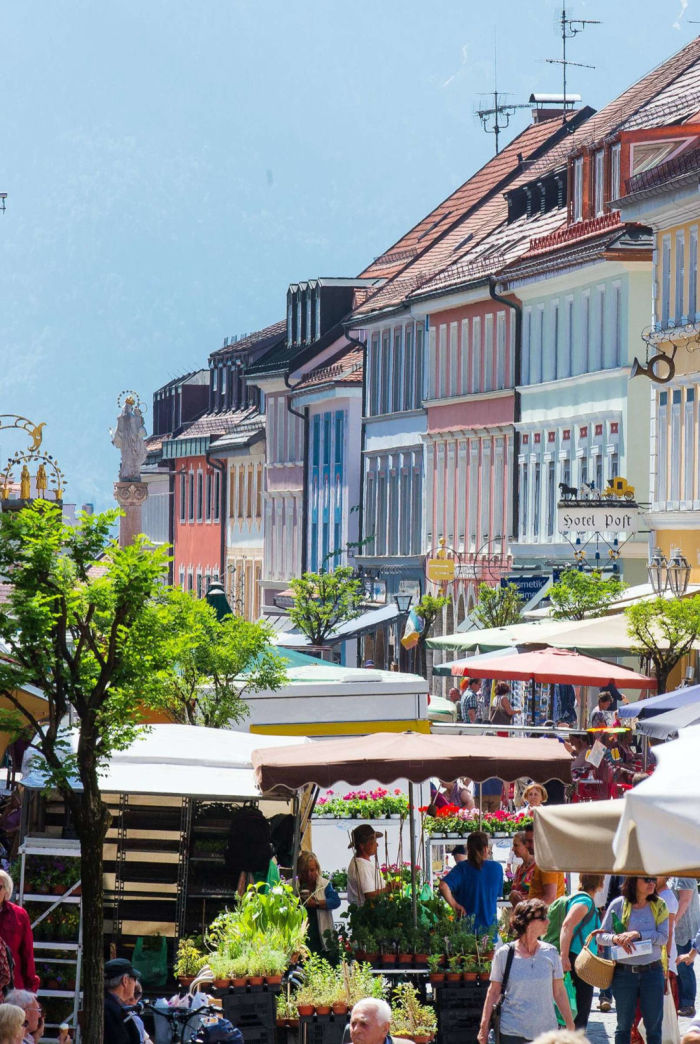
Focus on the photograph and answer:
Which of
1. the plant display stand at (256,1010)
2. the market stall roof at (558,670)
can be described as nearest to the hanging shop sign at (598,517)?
the market stall roof at (558,670)

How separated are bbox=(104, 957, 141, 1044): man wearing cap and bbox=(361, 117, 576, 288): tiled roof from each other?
176 ft

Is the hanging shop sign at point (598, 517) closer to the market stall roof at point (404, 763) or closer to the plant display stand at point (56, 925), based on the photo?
the market stall roof at point (404, 763)

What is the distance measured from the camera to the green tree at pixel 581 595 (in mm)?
37844

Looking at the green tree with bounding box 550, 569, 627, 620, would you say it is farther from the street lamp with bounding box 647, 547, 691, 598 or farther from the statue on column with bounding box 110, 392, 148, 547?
the statue on column with bounding box 110, 392, 148, 547

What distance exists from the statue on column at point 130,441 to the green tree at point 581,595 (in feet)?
152

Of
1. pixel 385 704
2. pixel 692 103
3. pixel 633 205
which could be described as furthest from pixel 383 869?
pixel 692 103

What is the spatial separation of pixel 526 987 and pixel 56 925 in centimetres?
467

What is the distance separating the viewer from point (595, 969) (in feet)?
49.6

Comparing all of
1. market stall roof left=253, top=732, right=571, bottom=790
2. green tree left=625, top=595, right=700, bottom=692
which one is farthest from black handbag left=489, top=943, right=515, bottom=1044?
green tree left=625, top=595, right=700, bottom=692

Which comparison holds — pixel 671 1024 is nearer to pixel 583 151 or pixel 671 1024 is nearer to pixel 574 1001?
pixel 574 1001

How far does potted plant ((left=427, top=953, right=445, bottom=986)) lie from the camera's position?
15.9 m

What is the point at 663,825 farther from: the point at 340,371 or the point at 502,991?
the point at 340,371

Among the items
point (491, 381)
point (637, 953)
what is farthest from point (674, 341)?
point (637, 953)

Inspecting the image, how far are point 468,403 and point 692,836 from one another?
5102cm
